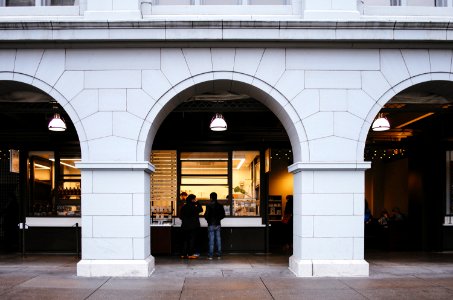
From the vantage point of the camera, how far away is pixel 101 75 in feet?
37.3

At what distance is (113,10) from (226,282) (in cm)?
618

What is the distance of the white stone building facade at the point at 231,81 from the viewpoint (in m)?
11.1

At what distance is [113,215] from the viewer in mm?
11180

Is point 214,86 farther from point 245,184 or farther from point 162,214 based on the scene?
point 162,214

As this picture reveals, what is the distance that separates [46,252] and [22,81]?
6.10 meters

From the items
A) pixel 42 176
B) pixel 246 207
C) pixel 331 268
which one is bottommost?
pixel 331 268

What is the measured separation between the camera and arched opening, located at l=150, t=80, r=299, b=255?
1552cm

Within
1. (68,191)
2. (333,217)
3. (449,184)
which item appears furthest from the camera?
(449,184)

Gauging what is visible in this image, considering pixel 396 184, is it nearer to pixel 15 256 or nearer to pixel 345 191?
pixel 345 191

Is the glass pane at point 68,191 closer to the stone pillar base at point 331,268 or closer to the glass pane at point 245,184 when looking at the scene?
the glass pane at point 245,184

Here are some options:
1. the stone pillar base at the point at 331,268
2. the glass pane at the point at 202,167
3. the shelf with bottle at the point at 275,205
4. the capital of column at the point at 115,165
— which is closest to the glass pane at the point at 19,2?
the capital of column at the point at 115,165

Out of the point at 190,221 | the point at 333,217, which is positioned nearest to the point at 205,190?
the point at 190,221

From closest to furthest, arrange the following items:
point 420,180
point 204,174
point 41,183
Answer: point 41,183 → point 204,174 → point 420,180

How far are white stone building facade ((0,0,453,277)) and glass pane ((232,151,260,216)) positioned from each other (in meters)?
4.34
